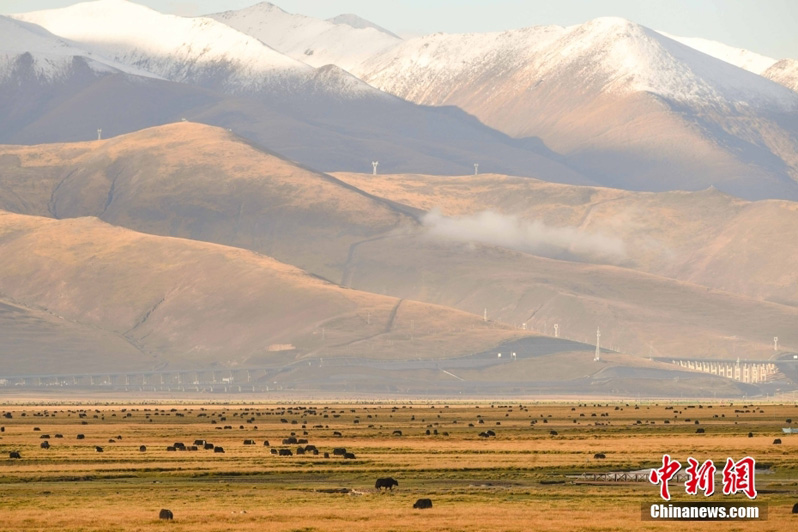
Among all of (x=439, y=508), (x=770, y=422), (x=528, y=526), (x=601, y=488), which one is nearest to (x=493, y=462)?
(x=601, y=488)

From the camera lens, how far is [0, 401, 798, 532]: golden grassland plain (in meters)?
59.8

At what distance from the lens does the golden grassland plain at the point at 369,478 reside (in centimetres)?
5975

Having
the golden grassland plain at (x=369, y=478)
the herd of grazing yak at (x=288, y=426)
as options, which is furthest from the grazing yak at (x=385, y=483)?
the golden grassland plain at (x=369, y=478)

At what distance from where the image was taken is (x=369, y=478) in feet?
253

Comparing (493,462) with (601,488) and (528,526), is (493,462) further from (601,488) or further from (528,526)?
(528,526)

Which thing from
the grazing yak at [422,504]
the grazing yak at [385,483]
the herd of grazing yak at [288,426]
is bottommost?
the grazing yak at [422,504]

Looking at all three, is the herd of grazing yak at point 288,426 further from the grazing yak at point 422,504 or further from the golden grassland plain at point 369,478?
the grazing yak at point 422,504

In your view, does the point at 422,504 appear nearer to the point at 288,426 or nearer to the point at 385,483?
the point at 385,483

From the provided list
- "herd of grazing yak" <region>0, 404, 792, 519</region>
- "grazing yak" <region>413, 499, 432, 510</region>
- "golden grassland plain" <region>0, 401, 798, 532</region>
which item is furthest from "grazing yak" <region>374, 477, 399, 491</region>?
"grazing yak" <region>413, 499, 432, 510</region>

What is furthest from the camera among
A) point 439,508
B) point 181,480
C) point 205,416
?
point 205,416

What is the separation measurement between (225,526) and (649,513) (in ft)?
46.6

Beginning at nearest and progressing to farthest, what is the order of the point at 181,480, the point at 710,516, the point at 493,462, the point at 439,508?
the point at 710,516 → the point at 439,508 → the point at 181,480 → the point at 493,462

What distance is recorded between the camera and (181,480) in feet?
254

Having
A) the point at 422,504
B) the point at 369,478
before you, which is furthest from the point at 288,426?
the point at 422,504
